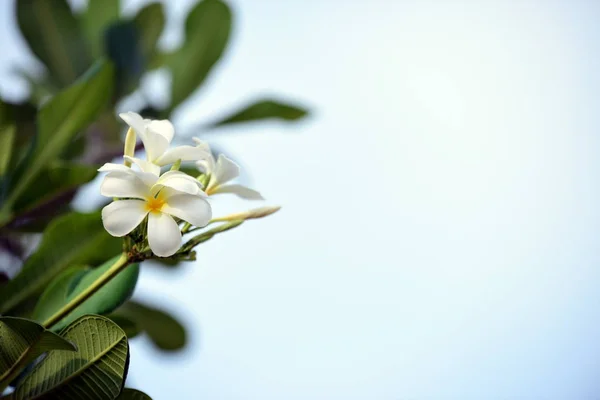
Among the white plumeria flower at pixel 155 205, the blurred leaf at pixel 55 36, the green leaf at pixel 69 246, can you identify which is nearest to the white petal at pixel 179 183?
the white plumeria flower at pixel 155 205

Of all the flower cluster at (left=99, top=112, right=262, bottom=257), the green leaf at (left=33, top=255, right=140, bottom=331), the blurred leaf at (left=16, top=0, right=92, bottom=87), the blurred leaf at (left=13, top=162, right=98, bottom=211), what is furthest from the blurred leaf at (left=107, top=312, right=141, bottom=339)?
the blurred leaf at (left=16, top=0, right=92, bottom=87)

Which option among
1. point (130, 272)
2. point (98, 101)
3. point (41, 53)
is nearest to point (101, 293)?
point (130, 272)

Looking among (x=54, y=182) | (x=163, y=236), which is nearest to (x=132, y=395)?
(x=163, y=236)

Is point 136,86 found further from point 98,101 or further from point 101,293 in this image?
point 101,293

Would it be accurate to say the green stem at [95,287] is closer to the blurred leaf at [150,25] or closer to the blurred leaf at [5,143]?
the blurred leaf at [5,143]

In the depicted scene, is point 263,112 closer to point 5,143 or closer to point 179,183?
point 5,143
